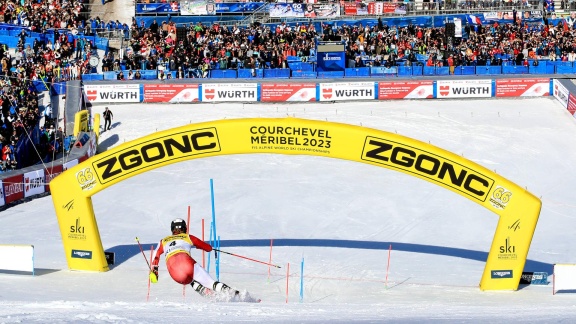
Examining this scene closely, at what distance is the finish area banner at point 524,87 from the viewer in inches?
1628

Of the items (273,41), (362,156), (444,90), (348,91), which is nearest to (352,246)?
(362,156)

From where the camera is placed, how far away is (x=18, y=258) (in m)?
21.4

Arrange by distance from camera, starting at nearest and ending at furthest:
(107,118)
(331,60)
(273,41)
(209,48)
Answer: (107,118)
(331,60)
(209,48)
(273,41)

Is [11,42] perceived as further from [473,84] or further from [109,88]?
[473,84]

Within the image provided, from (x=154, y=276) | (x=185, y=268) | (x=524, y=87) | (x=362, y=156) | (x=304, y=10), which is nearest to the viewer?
(x=185, y=268)

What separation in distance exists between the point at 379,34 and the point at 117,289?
29.0m

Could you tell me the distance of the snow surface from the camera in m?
18.1

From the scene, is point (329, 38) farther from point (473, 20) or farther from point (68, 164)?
point (68, 164)

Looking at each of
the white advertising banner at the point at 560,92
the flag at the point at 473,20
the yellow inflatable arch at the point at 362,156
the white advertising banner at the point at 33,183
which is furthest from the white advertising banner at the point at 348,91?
the yellow inflatable arch at the point at 362,156

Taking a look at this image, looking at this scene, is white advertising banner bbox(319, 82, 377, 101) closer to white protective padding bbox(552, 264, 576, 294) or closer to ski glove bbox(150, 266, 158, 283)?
white protective padding bbox(552, 264, 576, 294)

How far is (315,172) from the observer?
33344mm

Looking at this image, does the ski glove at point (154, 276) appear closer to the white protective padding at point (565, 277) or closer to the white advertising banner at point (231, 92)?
the white protective padding at point (565, 277)

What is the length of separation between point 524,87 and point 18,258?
24.9 metres

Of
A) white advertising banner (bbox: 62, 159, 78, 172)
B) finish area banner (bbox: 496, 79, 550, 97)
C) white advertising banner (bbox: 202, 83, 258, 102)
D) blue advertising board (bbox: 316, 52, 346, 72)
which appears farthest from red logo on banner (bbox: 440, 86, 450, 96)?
white advertising banner (bbox: 62, 159, 78, 172)
